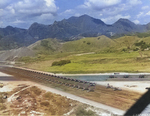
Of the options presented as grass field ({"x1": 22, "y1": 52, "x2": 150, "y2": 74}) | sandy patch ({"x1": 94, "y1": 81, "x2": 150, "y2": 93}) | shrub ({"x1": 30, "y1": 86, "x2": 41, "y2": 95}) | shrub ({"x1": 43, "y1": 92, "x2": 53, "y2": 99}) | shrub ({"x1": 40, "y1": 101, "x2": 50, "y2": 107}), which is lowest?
shrub ({"x1": 40, "y1": 101, "x2": 50, "y2": 107})

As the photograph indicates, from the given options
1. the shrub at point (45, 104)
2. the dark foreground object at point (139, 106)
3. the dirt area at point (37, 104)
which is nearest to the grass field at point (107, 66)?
the dirt area at point (37, 104)

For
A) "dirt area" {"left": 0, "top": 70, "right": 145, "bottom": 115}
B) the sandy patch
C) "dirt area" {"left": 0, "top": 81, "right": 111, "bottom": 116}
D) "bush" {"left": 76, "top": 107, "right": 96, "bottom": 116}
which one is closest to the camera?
"bush" {"left": 76, "top": 107, "right": 96, "bottom": 116}

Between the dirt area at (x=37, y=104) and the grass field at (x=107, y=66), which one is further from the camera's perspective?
the grass field at (x=107, y=66)

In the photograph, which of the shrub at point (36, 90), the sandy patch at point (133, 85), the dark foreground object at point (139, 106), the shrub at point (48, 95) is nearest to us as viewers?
the dark foreground object at point (139, 106)

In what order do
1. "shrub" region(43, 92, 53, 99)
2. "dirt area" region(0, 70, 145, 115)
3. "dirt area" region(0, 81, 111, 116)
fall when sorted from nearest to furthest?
"dirt area" region(0, 81, 111, 116) < "dirt area" region(0, 70, 145, 115) < "shrub" region(43, 92, 53, 99)

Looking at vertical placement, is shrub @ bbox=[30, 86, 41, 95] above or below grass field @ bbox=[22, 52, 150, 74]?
below

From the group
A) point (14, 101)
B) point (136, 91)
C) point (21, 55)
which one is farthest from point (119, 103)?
point (21, 55)

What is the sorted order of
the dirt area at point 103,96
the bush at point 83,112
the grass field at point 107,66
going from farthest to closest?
the grass field at point 107,66, the dirt area at point 103,96, the bush at point 83,112

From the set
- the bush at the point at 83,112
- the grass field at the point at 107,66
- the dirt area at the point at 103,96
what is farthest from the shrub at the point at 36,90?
the grass field at the point at 107,66

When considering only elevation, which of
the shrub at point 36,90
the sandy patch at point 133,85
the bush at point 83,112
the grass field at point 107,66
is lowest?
the bush at point 83,112

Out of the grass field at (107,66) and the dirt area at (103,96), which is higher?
the grass field at (107,66)

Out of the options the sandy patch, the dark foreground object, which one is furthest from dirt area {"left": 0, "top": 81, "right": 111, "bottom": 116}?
the sandy patch

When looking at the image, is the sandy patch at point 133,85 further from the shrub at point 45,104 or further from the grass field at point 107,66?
the shrub at point 45,104

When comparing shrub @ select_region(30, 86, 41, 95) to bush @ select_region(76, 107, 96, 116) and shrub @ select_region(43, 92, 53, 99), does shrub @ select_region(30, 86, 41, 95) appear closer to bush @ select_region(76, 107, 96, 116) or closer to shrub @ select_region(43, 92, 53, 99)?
shrub @ select_region(43, 92, 53, 99)
